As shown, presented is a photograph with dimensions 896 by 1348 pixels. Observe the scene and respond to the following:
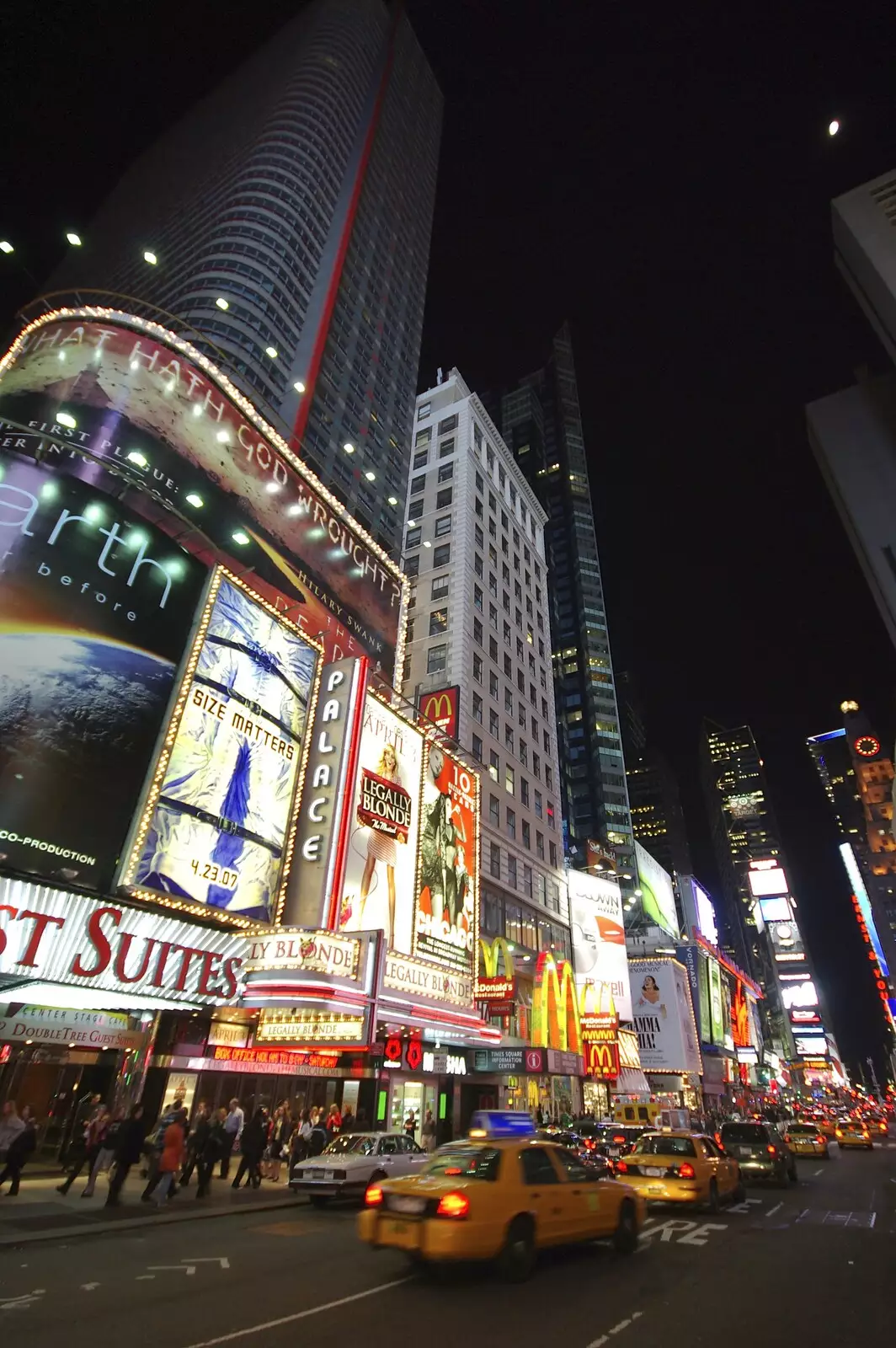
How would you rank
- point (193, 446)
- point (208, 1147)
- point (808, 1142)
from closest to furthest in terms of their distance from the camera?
1. point (208, 1147)
2. point (193, 446)
3. point (808, 1142)

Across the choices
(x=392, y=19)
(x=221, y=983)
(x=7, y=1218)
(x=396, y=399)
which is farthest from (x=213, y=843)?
(x=392, y=19)

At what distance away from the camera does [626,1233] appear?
10.2 meters

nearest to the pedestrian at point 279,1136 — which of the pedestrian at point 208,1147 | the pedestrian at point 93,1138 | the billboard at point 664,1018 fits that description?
the pedestrian at point 208,1147

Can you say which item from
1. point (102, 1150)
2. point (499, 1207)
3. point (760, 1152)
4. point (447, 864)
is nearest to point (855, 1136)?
point (760, 1152)

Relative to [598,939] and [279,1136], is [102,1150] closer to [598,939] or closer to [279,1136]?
[279,1136]

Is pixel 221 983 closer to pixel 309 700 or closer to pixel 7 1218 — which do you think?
pixel 7 1218

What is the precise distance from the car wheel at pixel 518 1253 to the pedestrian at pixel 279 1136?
1568cm

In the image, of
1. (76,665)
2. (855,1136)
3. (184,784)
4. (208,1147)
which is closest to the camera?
(208,1147)

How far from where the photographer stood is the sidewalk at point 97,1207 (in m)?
11.1

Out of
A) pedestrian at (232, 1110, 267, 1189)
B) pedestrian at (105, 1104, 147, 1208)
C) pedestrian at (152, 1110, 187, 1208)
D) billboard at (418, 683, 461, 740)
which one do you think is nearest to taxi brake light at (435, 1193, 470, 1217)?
pedestrian at (105, 1104, 147, 1208)

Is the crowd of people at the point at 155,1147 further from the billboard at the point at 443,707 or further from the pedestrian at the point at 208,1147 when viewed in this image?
the billboard at the point at 443,707

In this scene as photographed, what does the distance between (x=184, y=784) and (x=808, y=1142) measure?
3365 centimetres

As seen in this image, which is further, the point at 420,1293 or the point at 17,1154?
the point at 17,1154

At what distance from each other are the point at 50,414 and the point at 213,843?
1537cm
